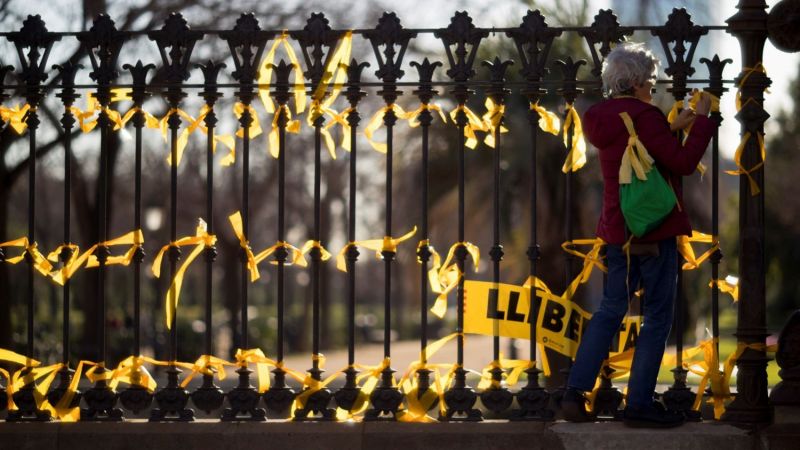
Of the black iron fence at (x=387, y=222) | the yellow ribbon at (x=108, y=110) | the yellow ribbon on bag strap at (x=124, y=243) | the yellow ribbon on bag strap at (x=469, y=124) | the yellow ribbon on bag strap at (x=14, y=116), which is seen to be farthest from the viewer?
the yellow ribbon on bag strap at (x=14, y=116)

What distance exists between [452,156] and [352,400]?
11.9m

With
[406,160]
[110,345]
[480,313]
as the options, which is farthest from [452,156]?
[480,313]

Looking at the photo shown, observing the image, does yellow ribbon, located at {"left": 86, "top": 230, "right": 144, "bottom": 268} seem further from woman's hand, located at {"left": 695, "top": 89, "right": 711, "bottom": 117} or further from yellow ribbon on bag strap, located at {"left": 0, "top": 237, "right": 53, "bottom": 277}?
woman's hand, located at {"left": 695, "top": 89, "right": 711, "bottom": 117}

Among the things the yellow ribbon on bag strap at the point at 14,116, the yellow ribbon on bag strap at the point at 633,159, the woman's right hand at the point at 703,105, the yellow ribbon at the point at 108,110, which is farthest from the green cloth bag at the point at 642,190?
the yellow ribbon on bag strap at the point at 14,116

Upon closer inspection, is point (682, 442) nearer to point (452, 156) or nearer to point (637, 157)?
point (637, 157)

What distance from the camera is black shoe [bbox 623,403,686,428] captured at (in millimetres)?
5180

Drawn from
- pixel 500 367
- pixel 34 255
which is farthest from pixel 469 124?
pixel 34 255

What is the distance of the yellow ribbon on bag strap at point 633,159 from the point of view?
16.6ft

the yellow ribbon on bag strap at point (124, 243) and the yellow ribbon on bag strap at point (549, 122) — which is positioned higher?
the yellow ribbon on bag strap at point (549, 122)

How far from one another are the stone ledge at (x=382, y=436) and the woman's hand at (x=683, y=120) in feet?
4.25

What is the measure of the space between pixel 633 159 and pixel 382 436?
161cm

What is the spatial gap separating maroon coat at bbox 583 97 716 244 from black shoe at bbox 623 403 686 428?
0.73 m

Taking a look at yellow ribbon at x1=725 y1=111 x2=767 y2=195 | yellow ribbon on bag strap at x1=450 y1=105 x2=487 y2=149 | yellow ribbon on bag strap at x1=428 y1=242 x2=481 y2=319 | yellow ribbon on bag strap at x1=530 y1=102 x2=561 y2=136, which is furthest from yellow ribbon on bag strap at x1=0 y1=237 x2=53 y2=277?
yellow ribbon at x1=725 y1=111 x2=767 y2=195

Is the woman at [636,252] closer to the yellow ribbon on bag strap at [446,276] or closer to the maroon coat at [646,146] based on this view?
the maroon coat at [646,146]
